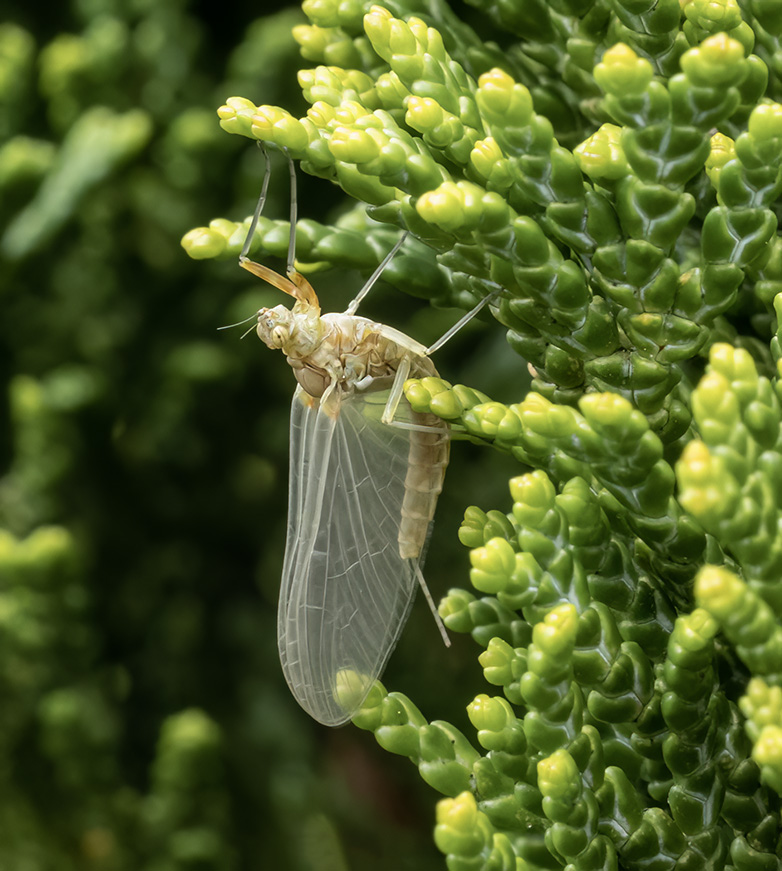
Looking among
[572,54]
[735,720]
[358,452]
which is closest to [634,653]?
[735,720]

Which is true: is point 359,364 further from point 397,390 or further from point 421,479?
point 421,479

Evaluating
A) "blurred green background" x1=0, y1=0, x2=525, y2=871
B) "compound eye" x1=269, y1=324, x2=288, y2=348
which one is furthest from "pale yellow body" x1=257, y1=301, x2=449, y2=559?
"blurred green background" x1=0, y1=0, x2=525, y2=871

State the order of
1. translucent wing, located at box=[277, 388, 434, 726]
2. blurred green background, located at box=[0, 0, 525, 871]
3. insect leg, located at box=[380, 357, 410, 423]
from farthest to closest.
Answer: blurred green background, located at box=[0, 0, 525, 871]
translucent wing, located at box=[277, 388, 434, 726]
insect leg, located at box=[380, 357, 410, 423]

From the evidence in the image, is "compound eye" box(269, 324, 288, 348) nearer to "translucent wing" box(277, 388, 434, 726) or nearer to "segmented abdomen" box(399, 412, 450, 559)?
"translucent wing" box(277, 388, 434, 726)

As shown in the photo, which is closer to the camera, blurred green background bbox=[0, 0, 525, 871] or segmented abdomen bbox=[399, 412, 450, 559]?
segmented abdomen bbox=[399, 412, 450, 559]

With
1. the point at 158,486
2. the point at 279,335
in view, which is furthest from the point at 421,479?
the point at 158,486

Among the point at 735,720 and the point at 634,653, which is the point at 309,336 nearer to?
the point at 634,653
